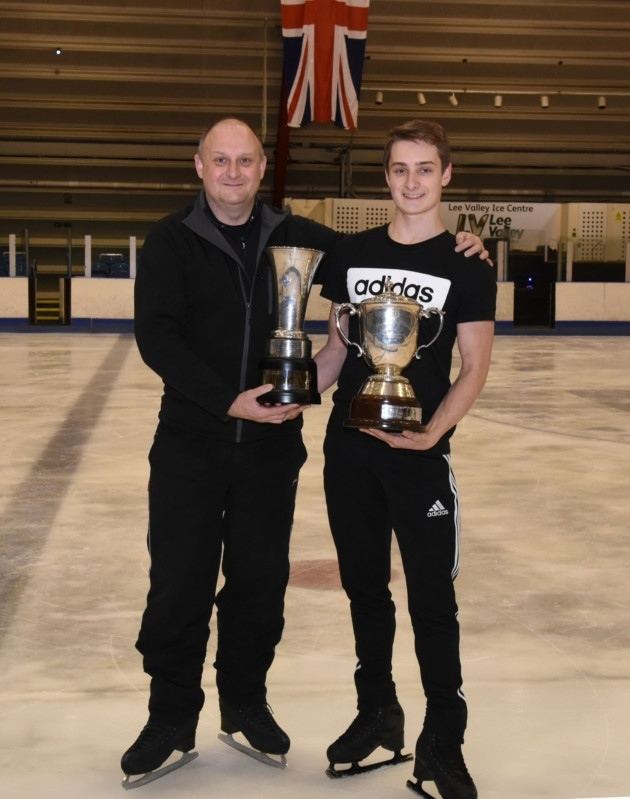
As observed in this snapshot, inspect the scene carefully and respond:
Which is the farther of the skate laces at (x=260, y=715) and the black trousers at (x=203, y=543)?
the skate laces at (x=260, y=715)

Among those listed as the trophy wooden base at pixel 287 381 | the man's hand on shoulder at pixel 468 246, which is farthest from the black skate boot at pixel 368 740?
the man's hand on shoulder at pixel 468 246

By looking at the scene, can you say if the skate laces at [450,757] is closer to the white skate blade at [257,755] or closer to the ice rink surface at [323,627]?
the ice rink surface at [323,627]

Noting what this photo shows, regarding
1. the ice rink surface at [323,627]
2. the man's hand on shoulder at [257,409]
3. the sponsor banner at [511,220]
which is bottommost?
the ice rink surface at [323,627]

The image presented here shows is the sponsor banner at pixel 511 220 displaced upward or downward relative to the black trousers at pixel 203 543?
upward

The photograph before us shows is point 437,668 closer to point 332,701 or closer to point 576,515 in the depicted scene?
point 332,701

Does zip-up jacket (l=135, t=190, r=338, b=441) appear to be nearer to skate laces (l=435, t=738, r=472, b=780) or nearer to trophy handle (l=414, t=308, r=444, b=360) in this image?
trophy handle (l=414, t=308, r=444, b=360)

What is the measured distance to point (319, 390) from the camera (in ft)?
9.40

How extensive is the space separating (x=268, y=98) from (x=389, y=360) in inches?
745

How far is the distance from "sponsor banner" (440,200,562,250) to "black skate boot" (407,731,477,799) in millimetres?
17586

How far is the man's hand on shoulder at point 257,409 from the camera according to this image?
8.74 feet

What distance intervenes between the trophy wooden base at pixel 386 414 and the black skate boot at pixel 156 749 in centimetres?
80

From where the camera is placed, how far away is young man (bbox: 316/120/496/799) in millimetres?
2693

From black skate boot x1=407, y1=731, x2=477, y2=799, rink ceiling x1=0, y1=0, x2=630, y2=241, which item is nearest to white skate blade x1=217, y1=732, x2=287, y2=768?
black skate boot x1=407, y1=731, x2=477, y2=799

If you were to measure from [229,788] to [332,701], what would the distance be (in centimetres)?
61
